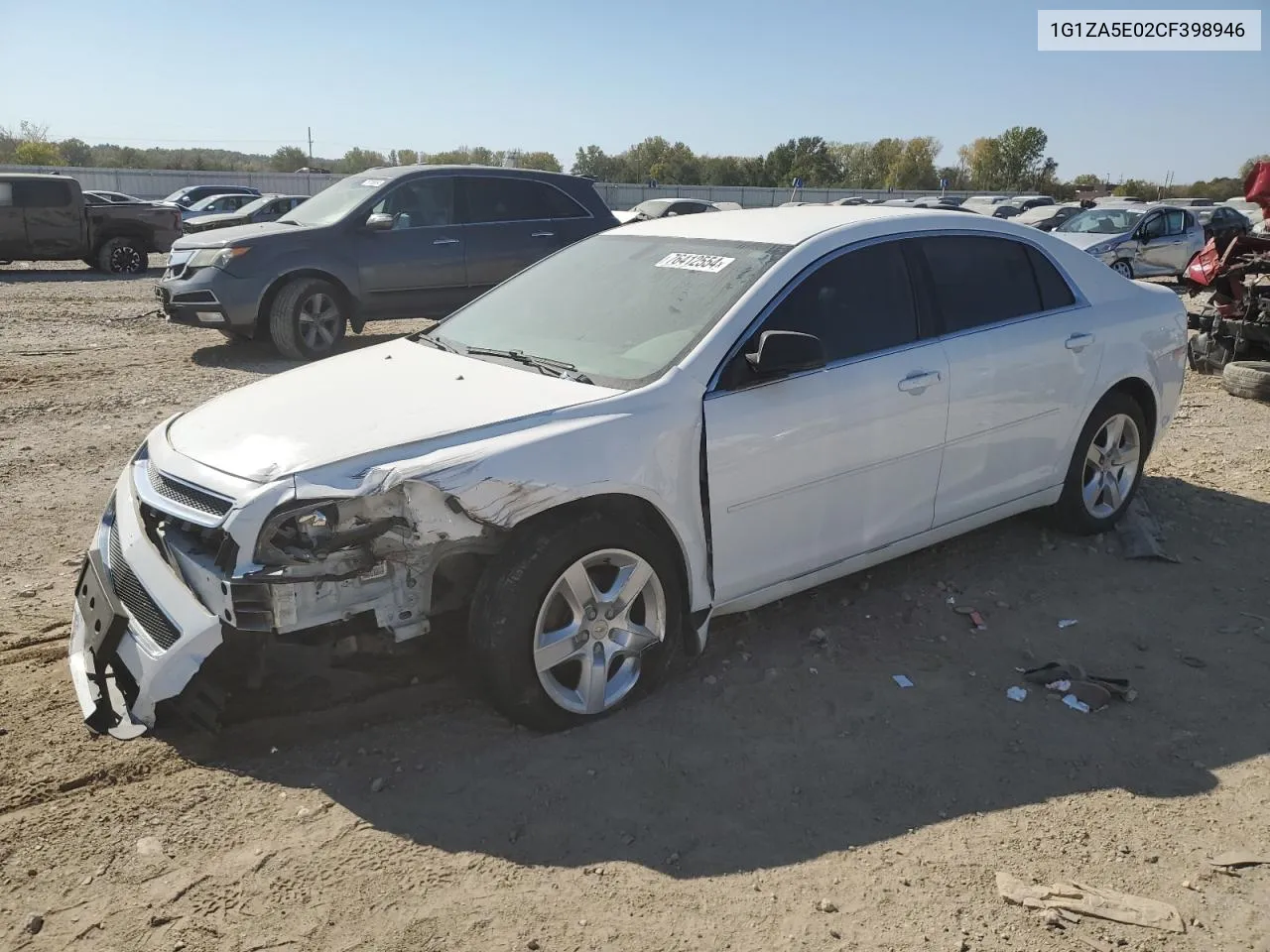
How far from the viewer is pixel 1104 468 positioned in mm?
5445

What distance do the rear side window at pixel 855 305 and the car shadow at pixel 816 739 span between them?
1225 mm

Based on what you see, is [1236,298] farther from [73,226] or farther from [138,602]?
[73,226]

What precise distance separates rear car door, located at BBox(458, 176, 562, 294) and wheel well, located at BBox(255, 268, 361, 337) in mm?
1247

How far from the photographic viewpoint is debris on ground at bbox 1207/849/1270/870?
3.01 meters

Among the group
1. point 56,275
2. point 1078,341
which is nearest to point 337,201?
point 1078,341

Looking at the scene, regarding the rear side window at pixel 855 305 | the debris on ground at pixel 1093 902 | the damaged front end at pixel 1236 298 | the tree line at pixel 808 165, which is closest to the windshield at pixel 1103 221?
the damaged front end at pixel 1236 298

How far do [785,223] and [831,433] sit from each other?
3.53ft

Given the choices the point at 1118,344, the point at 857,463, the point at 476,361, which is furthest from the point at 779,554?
the point at 1118,344

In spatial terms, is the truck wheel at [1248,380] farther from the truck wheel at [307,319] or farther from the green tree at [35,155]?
the green tree at [35,155]

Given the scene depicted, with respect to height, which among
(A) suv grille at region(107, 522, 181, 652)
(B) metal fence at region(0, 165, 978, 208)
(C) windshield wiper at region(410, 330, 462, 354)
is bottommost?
(A) suv grille at region(107, 522, 181, 652)

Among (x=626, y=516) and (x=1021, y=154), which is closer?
(x=626, y=516)

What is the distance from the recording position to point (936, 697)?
3.94 m

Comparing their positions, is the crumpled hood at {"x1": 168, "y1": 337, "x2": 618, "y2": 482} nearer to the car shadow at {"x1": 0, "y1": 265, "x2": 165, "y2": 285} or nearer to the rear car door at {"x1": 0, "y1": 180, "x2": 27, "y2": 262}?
the car shadow at {"x1": 0, "y1": 265, "x2": 165, "y2": 285}

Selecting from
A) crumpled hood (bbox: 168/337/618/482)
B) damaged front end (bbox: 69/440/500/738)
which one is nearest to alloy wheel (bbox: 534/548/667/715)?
damaged front end (bbox: 69/440/500/738)
